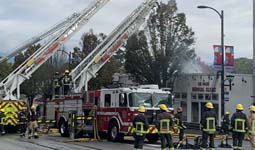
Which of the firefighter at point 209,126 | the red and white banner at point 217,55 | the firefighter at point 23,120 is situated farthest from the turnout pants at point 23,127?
the firefighter at point 209,126

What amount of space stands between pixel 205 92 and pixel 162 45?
538 centimetres

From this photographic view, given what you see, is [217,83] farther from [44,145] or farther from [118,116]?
[44,145]

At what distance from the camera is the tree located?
40531 millimetres

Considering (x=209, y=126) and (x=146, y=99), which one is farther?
(x=146, y=99)

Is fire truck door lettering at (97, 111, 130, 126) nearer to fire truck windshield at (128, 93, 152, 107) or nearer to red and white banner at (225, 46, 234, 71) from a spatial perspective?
fire truck windshield at (128, 93, 152, 107)

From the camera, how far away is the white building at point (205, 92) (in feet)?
132

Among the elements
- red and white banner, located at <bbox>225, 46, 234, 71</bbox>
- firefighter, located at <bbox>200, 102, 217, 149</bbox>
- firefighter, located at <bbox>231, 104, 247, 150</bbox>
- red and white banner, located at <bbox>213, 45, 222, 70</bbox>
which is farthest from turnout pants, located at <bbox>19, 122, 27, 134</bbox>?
firefighter, located at <bbox>231, 104, 247, 150</bbox>

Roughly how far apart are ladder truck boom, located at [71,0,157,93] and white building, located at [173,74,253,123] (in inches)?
342

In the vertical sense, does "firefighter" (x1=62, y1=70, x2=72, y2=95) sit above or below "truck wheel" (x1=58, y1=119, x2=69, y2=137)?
above

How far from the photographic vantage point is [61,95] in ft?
94.7

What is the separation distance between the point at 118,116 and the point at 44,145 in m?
3.75

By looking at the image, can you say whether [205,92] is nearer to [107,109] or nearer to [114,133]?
[107,109]

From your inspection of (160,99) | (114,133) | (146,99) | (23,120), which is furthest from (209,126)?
(23,120)

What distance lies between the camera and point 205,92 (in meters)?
41.5
